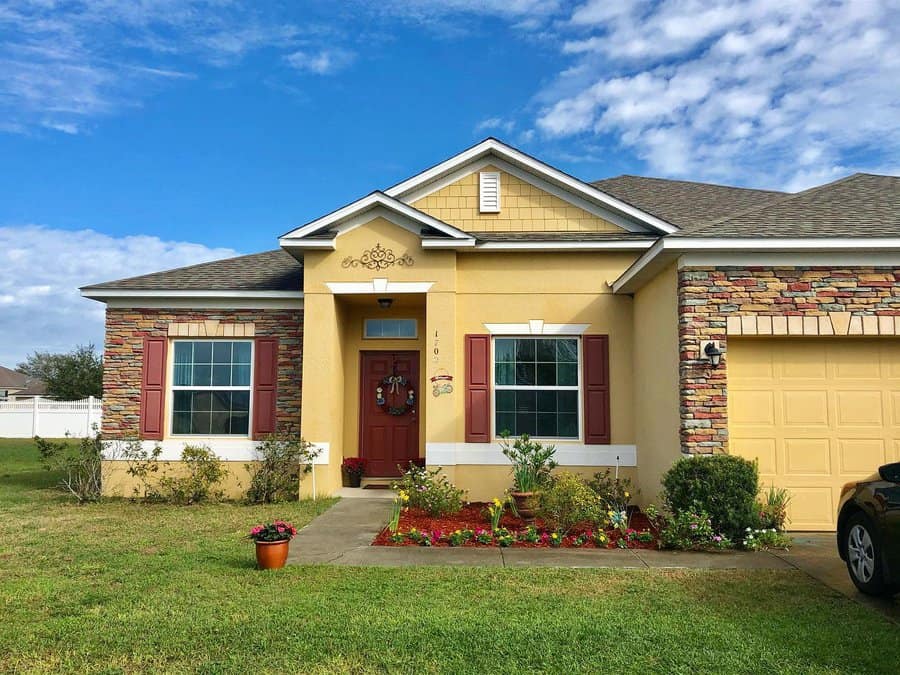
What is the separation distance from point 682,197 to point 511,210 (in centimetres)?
470

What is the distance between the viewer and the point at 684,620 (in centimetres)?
474

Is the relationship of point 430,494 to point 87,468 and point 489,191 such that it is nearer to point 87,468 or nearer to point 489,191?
point 489,191

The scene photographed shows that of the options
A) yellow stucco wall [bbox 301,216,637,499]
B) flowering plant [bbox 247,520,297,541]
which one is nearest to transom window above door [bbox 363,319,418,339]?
yellow stucco wall [bbox 301,216,637,499]

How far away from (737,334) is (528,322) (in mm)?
3529

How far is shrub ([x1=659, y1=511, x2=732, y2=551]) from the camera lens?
7.00 m

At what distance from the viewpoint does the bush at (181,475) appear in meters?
10.6

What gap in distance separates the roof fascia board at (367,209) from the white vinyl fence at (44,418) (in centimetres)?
2175

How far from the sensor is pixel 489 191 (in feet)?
37.3

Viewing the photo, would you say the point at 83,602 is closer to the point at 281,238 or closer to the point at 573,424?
the point at 281,238

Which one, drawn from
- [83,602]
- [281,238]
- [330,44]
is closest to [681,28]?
[330,44]

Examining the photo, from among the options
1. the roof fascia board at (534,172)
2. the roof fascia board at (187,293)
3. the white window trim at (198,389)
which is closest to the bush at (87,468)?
the white window trim at (198,389)

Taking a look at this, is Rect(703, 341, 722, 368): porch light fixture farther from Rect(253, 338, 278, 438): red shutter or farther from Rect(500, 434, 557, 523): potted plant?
Rect(253, 338, 278, 438): red shutter

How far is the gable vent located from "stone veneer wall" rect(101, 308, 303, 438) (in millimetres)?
3750

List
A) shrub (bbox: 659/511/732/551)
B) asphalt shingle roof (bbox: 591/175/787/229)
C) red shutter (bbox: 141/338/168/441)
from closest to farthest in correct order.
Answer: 1. shrub (bbox: 659/511/732/551)
2. red shutter (bbox: 141/338/168/441)
3. asphalt shingle roof (bbox: 591/175/787/229)
